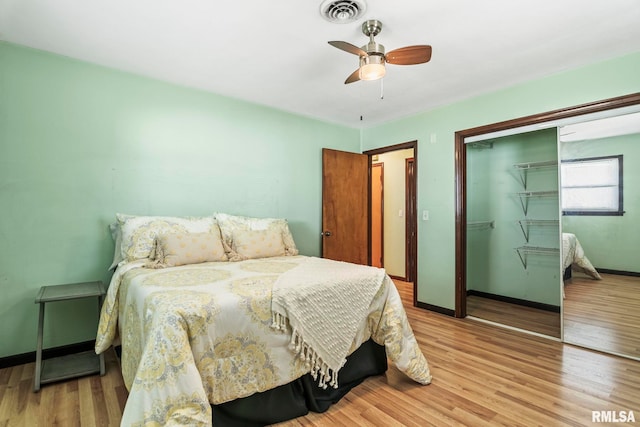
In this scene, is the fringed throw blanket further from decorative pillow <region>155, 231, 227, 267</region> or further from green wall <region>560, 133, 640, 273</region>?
green wall <region>560, 133, 640, 273</region>

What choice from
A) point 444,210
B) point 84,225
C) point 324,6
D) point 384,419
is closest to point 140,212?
point 84,225

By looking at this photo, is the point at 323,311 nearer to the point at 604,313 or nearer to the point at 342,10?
the point at 342,10

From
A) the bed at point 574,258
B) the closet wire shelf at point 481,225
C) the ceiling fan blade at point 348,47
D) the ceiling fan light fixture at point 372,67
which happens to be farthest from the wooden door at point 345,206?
the bed at point 574,258

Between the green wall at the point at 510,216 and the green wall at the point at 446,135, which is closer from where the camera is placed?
the green wall at the point at 446,135

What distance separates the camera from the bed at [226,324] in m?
1.30

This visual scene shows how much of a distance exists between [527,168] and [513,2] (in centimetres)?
240

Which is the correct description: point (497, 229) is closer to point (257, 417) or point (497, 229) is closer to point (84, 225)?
Answer: point (257, 417)

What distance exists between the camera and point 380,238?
550 cm

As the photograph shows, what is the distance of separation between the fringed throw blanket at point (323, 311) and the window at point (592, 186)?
1.98 m

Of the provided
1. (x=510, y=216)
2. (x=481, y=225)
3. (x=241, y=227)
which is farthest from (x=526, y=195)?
(x=241, y=227)

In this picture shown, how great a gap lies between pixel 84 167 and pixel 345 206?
2780 mm

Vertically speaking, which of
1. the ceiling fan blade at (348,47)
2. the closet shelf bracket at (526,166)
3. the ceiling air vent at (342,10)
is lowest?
the closet shelf bracket at (526,166)

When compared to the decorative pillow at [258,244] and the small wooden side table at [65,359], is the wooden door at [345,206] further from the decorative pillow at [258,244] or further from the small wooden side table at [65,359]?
the small wooden side table at [65,359]

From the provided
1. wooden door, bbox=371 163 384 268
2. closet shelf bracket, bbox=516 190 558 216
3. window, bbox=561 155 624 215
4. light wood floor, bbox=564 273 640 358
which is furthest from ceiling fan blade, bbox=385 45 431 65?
wooden door, bbox=371 163 384 268
